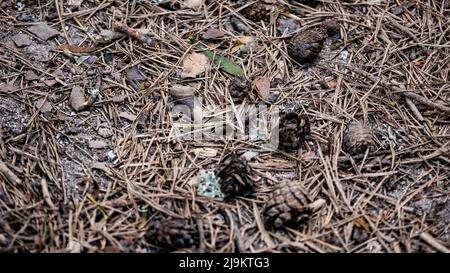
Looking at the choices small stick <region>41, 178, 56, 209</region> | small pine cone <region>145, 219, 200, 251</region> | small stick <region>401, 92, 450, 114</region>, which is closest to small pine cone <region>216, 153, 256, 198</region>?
small pine cone <region>145, 219, 200, 251</region>

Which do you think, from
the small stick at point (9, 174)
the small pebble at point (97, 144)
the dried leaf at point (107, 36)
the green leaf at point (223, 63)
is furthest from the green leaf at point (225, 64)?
the small stick at point (9, 174)

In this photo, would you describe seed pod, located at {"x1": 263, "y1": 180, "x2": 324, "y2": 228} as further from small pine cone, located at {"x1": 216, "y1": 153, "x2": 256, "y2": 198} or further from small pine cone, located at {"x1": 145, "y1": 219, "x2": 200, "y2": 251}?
small pine cone, located at {"x1": 145, "y1": 219, "x2": 200, "y2": 251}

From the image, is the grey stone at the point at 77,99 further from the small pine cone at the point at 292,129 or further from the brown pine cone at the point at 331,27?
the brown pine cone at the point at 331,27

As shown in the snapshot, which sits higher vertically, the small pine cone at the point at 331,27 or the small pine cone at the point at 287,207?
the small pine cone at the point at 331,27

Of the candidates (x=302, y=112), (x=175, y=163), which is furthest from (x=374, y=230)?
(x=175, y=163)

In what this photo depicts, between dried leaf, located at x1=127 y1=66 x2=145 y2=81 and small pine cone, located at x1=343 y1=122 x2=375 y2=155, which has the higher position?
dried leaf, located at x1=127 y1=66 x2=145 y2=81

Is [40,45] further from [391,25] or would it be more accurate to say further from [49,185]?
[391,25]

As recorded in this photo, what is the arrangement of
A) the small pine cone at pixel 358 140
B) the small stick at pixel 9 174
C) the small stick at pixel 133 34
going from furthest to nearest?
the small stick at pixel 133 34
the small pine cone at pixel 358 140
the small stick at pixel 9 174
